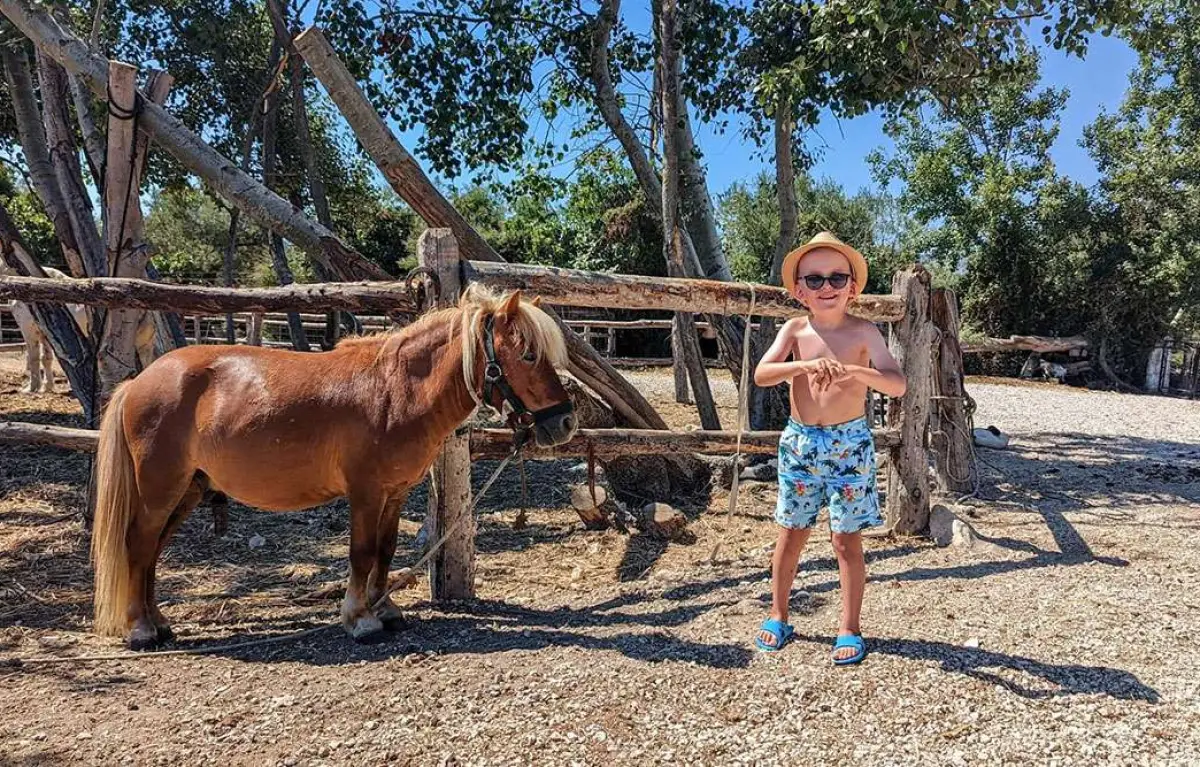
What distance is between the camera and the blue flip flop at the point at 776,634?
2.84 m

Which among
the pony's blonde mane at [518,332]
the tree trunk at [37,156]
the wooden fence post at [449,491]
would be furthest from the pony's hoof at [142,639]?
the tree trunk at [37,156]

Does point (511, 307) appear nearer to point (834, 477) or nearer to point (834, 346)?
point (834, 346)

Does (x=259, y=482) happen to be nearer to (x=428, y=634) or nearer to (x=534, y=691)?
(x=428, y=634)

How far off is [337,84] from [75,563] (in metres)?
3.52

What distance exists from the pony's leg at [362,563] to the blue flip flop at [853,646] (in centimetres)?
192

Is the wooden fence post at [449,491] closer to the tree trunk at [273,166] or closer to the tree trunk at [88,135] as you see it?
the tree trunk at [88,135]

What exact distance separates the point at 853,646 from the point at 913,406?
2.23 metres

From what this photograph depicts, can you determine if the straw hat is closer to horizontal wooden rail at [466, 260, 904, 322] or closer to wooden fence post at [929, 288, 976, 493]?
horizontal wooden rail at [466, 260, 904, 322]

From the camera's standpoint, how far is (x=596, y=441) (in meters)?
4.07

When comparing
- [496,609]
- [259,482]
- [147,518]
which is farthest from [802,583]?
[147,518]

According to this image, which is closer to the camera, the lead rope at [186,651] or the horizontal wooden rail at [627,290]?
the lead rope at [186,651]

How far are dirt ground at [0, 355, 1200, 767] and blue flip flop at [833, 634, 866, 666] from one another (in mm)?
49

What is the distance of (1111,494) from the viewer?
5625 mm

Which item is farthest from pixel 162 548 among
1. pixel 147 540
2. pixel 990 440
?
pixel 990 440
